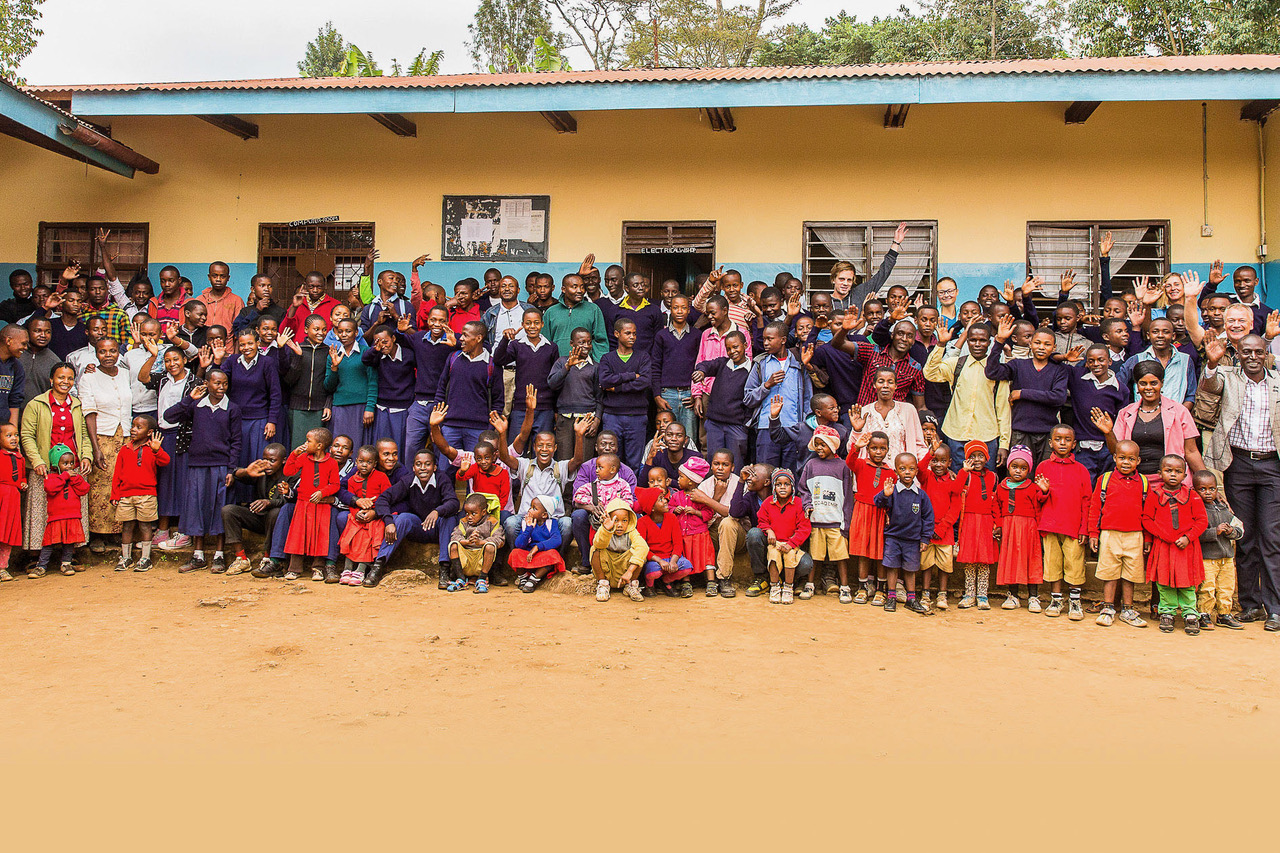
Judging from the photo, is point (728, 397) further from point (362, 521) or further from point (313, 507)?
point (313, 507)

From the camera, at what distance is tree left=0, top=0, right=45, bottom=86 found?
18.8 meters

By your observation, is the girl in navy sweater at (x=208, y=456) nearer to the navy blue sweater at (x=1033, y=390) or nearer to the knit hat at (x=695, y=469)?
the knit hat at (x=695, y=469)

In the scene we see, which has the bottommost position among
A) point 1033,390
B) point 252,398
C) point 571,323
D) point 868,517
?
point 868,517

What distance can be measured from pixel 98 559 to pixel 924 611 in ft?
20.7

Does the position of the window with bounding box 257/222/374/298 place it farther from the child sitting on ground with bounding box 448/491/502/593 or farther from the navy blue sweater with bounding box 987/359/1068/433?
the navy blue sweater with bounding box 987/359/1068/433

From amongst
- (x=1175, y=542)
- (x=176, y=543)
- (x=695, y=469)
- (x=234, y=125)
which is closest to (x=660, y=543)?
(x=695, y=469)

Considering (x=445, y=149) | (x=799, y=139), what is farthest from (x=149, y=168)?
(x=799, y=139)

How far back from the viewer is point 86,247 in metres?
10.2

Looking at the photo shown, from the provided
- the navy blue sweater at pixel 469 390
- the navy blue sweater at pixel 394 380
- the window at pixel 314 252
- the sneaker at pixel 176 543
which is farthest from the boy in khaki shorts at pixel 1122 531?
the window at pixel 314 252

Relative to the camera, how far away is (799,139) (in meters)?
9.36

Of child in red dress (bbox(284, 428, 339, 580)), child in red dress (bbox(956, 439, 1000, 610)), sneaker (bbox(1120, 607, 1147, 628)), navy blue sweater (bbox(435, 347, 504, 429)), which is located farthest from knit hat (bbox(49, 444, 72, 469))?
sneaker (bbox(1120, 607, 1147, 628))

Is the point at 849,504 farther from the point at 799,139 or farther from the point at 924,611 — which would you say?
the point at 799,139

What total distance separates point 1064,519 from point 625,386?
125 inches

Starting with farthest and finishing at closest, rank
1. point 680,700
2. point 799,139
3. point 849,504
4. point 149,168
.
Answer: point 149,168, point 799,139, point 849,504, point 680,700
